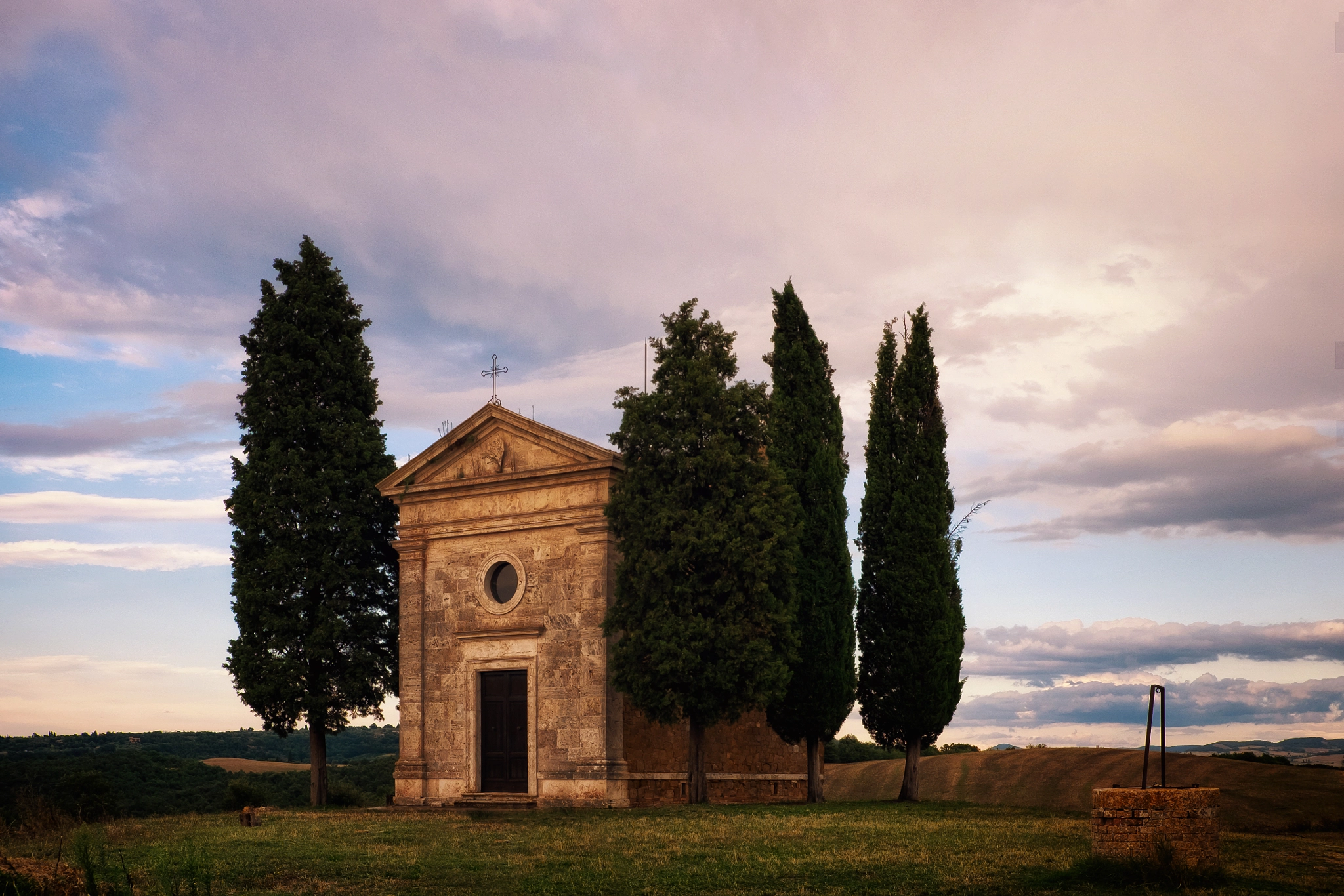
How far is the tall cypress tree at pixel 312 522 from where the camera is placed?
86.4 ft

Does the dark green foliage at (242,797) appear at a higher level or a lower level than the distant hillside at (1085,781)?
lower

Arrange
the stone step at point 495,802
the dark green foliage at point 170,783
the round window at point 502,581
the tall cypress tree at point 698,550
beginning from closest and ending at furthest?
the tall cypress tree at point 698,550, the stone step at point 495,802, the round window at point 502,581, the dark green foliage at point 170,783

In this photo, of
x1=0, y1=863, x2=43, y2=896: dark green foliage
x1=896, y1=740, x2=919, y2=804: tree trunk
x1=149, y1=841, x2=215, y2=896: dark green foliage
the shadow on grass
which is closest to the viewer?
x1=149, y1=841, x2=215, y2=896: dark green foliage

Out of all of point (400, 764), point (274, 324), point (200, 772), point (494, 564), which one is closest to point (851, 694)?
point (494, 564)

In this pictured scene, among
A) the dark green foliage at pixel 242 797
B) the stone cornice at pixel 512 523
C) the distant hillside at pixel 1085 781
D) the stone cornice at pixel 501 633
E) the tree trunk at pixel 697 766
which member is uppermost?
the stone cornice at pixel 512 523

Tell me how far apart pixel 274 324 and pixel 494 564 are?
856 cm

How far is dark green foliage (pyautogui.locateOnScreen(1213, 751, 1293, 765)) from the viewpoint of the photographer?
2567cm

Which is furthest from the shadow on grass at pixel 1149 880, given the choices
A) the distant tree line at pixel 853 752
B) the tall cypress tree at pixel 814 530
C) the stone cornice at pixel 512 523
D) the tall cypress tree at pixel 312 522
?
the distant tree line at pixel 853 752

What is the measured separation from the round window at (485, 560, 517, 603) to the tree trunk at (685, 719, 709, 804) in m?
5.51

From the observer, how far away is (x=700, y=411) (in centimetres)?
2295

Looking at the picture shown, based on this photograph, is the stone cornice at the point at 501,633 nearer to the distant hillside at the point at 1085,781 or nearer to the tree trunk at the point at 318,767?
the tree trunk at the point at 318,767

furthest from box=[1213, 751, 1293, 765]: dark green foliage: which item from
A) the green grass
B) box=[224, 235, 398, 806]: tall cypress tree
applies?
box=[224, 235, 398, 806]: tall cypress tree

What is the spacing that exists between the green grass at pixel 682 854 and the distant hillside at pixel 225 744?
45711 mm

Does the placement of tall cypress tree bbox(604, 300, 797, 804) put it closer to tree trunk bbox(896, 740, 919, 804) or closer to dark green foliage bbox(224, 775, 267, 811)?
tree trunk bbox(896, 740, 919, 804)
